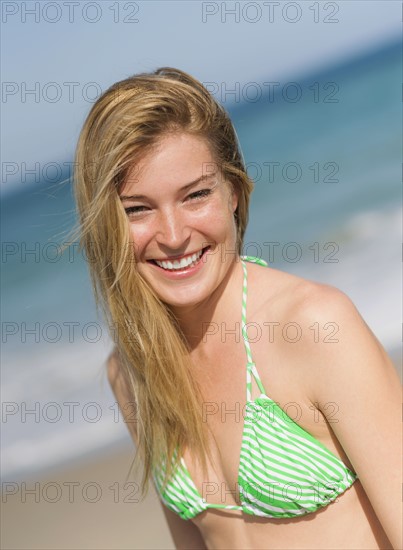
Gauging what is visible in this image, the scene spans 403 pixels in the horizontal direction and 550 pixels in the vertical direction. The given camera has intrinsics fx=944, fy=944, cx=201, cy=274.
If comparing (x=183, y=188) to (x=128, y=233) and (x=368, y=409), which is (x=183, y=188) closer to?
(x=128, y=233)

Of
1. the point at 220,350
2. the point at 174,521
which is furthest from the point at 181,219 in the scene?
the point at 174,521

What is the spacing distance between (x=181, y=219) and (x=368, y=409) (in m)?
0.86

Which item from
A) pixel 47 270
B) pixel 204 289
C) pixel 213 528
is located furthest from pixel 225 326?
pixel 47 270

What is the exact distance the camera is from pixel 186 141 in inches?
125

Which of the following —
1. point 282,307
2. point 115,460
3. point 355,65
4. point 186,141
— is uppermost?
point 355,65

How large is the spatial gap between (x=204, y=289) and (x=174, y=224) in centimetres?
27

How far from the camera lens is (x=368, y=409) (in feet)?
9.29

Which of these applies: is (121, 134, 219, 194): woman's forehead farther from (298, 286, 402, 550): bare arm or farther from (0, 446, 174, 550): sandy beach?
(0, 446, 174, 550): sandy beach

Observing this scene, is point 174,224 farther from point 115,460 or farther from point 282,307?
point 115,460

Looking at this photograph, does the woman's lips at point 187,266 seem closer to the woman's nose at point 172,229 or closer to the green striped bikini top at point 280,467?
the woman's nose at point 172,229

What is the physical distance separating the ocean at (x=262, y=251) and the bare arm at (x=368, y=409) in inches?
45.1

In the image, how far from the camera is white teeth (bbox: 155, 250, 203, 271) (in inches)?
126

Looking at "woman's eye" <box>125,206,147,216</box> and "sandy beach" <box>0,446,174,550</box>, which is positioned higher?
"woman's eye" <box>125,206,147,216</box>

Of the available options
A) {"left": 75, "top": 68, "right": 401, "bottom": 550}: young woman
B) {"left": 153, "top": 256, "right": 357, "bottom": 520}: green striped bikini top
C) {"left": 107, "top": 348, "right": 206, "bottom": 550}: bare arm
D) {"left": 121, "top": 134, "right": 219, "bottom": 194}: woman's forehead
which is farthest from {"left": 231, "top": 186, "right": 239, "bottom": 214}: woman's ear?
{"left": 107, "top": 348, "right": 206, "bottom": 550}: bare arm
